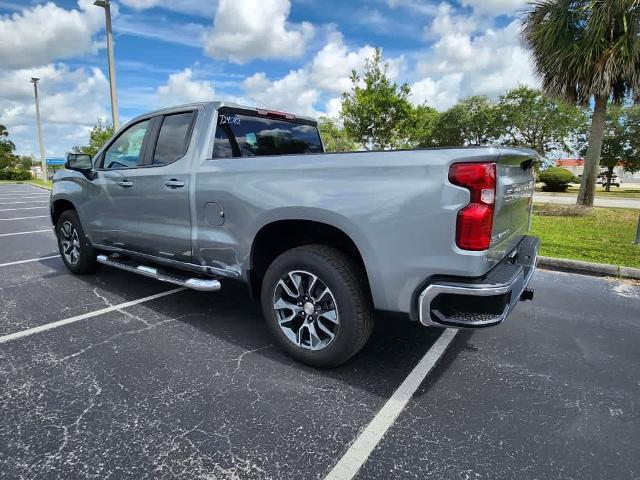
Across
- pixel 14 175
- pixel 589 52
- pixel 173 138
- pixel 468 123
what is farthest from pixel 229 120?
pixel 14 175

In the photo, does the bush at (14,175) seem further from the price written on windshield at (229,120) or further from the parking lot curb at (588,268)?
the parking lot curb at (588,268)

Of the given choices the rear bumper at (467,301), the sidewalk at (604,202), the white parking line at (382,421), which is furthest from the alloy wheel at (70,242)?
the sidewalk at (604,202)

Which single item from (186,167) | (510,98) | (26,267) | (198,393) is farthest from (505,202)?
(510,98)

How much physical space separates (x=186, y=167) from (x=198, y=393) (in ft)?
6.03

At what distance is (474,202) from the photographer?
2.29 m

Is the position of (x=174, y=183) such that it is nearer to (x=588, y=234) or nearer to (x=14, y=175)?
(x=588, y=234)

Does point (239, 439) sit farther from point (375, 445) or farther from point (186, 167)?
point (186, 167)

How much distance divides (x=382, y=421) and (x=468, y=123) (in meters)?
35.7

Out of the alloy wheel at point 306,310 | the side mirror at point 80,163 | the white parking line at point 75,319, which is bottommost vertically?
the white parking line at point 75,319

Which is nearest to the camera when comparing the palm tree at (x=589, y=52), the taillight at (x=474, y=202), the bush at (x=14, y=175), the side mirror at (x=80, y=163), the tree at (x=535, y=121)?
the taillight at (x=474, y=202)

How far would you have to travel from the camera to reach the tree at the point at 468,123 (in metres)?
34.1

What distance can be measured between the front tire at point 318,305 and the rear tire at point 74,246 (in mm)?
3035

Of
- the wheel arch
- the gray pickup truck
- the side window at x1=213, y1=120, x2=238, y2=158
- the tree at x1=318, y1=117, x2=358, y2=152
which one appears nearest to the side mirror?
the gray pickup truck

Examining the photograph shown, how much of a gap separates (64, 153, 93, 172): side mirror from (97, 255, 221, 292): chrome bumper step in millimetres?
993
